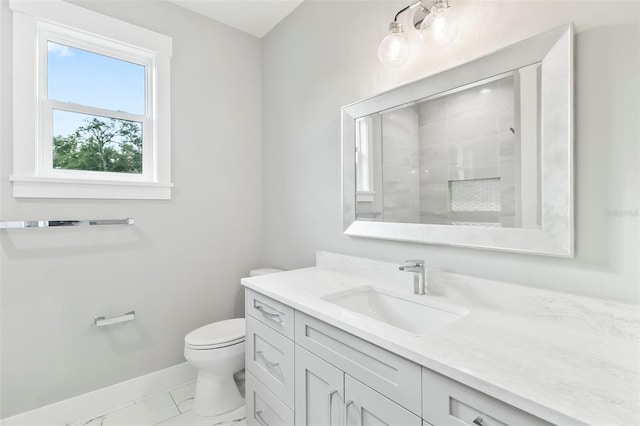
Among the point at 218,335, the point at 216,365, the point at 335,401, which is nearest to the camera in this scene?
the point at 335,401

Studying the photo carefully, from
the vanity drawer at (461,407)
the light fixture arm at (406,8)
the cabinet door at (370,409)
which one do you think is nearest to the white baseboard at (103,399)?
the cabinet door at (370,409)

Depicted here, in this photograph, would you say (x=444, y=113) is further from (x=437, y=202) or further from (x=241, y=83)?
(x=241, y=83)

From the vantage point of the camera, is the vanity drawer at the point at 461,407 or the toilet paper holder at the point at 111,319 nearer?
the vanity drawer at the point at 461,407

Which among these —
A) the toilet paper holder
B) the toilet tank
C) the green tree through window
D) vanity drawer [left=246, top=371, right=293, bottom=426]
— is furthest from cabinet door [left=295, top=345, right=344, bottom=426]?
the green tree through window

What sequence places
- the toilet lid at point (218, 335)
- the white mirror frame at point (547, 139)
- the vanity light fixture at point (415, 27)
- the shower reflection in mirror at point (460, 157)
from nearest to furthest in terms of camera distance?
1. the white mirror frame at point (547, 139)
2. the shower reflection in mirror at point (460, 157)
3. the vanity light fixture at point (415, 27)
4. the toilet lid at point (218, 335)

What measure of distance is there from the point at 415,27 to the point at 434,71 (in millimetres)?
229

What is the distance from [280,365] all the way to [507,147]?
50.6 inches

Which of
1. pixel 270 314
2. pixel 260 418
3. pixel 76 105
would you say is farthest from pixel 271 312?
pixel 76 105

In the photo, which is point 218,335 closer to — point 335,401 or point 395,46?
point 335,401

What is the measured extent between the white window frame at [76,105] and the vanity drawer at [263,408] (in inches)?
52.8

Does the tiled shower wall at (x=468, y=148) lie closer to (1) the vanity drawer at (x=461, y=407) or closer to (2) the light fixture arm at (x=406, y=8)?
(2) the light fixture arm at (x=406, y=8)

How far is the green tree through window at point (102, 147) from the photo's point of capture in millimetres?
1828

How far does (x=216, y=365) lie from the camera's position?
175cm

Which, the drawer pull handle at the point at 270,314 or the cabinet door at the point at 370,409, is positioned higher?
the drawer pull handle at the point at 270,314
